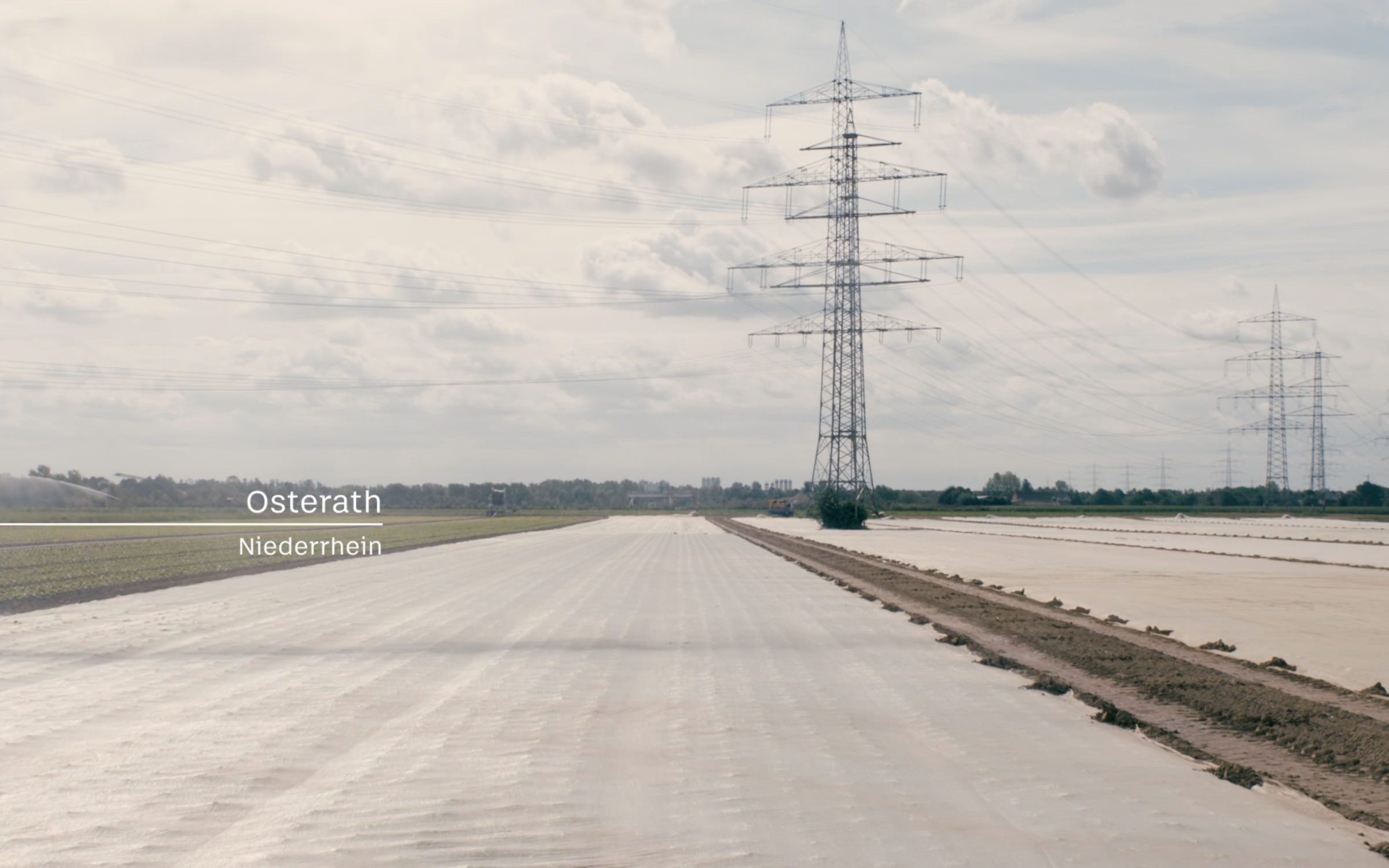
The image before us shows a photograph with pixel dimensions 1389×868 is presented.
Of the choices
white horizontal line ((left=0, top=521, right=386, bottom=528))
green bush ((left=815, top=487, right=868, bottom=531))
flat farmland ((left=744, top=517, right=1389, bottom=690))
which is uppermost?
green bush ((left=815, top=487, right=868, bottom=531))

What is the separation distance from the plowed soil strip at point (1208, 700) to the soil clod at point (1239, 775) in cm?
23

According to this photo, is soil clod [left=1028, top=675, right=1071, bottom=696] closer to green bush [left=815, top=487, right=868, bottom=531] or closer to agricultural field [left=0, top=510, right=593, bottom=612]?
agricultural field [left=0, top=510, right=593, bottom=612]

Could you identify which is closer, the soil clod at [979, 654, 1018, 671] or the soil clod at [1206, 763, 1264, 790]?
the soil clod at [1206, 763, 1264, 790]

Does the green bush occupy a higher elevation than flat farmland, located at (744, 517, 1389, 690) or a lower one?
higher

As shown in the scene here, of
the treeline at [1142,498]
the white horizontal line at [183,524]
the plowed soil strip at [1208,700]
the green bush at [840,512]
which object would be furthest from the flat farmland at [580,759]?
the treeline at [1142,498]

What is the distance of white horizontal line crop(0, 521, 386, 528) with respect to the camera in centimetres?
8319

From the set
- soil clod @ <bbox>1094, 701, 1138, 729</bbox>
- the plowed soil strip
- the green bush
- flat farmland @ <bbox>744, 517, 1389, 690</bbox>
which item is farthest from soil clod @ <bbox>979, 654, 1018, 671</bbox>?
the green bush

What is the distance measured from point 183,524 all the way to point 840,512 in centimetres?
4770

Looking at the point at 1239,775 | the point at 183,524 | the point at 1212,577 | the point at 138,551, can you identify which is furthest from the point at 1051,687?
the point at 183,524

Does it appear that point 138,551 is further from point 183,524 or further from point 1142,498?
point 1142,498

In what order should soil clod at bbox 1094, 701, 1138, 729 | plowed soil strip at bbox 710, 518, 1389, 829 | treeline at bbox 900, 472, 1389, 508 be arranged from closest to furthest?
plowed soil strip at bbox 710, 518, 1389, 829 < soil clod at bbox 1094, 701, 1138, 729 < treeline at bbox 900, 472, 1389, 508

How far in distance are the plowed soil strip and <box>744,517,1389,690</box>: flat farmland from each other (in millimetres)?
1214

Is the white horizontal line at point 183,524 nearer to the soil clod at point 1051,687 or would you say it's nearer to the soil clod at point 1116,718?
the soil clod at point 1051,687

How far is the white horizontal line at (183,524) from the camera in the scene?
3275 inches
